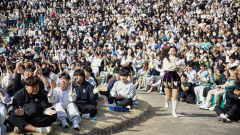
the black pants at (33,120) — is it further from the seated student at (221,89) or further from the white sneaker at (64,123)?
the seated student at (221,89)

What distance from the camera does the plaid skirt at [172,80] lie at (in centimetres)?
740

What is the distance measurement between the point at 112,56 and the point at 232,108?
8.31 m

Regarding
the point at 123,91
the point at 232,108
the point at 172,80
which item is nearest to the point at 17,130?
the point at 123,91

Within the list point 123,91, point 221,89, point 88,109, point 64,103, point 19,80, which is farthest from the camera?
point 221,89

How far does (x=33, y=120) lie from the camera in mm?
5348

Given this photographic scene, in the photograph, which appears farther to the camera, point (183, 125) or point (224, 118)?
point (224, 118)

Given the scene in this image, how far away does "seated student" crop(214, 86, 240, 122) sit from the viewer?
7430mm

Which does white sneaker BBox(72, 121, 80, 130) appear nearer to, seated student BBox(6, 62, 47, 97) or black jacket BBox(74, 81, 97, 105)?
black jacket BBox(74, 81, 97, 105)

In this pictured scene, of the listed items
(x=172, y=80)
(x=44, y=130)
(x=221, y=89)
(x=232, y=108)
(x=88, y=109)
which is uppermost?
(x=172, y=80)

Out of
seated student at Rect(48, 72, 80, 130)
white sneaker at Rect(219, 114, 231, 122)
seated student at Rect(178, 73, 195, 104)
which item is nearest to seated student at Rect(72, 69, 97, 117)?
seated student at Rect(48, 72, 80, 130)

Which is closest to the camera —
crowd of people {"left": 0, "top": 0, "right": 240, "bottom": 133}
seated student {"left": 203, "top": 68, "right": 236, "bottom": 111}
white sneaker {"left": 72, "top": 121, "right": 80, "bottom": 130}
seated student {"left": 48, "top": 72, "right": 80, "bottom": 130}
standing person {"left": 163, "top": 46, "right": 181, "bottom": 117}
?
white sneaker {"left": 72, "top": 121, "right": 80, "bottom": 130}

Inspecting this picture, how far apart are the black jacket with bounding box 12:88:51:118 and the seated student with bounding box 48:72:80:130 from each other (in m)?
0.42

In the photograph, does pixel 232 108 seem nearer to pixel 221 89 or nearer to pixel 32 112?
pixel 221 89

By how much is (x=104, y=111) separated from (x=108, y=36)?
34.9ft
